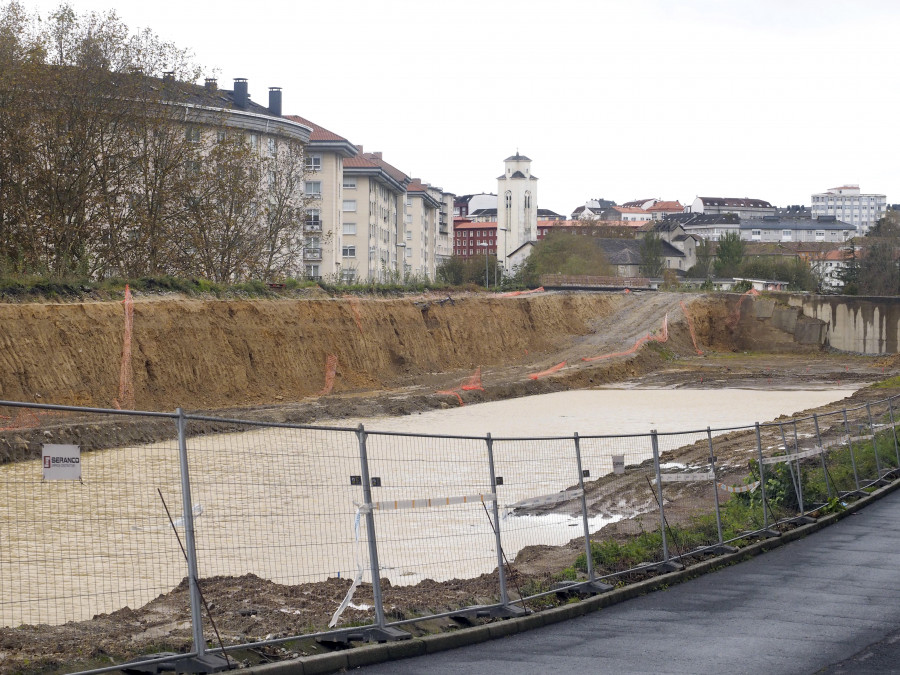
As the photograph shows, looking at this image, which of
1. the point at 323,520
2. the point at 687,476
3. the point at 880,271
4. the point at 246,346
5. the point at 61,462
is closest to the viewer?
the point at 61,462

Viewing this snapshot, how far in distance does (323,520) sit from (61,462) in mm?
4313

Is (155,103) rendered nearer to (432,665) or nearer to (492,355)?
(492,355)

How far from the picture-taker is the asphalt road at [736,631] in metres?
8.69

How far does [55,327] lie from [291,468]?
21438 mm

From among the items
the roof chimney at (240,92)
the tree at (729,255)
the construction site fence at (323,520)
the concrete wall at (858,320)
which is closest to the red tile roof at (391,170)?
the roof chimney at (240,92)

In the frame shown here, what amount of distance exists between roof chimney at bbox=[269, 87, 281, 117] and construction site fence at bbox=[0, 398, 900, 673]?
6058 cm

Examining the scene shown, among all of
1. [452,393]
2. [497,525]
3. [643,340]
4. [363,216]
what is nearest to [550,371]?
[452,393]

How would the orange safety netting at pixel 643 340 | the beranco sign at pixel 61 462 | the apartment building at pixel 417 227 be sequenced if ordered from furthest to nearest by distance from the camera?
1. the apartment building at pixel 417 227
2. the orange safety netting at pixel 643 340
3. the beranco sign at pixel 61 462

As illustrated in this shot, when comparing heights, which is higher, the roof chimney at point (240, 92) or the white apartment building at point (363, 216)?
the roof chimney at point (240, 92)

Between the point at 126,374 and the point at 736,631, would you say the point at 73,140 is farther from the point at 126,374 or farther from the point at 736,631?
the point at 736,631

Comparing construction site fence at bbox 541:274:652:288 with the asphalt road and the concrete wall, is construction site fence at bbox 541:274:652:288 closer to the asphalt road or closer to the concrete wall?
the concrete wall

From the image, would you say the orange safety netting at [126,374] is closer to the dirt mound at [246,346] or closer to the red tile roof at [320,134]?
the dirt mound at [246,346]

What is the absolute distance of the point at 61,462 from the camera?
22.3 ft

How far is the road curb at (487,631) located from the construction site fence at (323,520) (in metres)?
0.21
